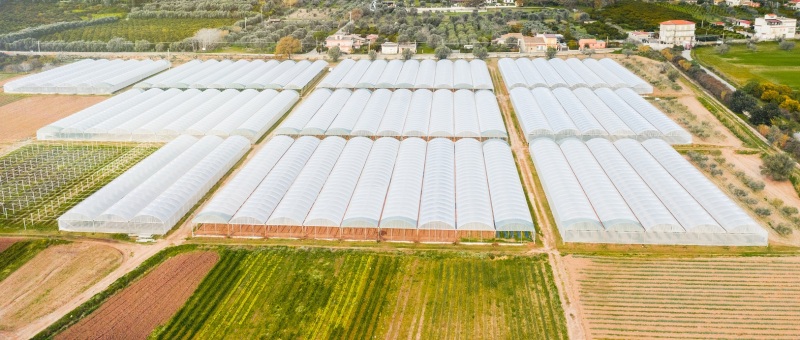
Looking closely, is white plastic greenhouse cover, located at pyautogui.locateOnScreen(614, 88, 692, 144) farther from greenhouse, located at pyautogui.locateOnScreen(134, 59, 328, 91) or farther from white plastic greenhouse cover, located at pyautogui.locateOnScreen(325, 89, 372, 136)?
greenhouse, located at pyautogui.locateOnScreen(134, 59, 328, 91)

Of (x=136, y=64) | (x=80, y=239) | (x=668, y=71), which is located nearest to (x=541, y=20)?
(x=668, y=71)

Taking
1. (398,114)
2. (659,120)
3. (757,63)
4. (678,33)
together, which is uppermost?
(678,33)

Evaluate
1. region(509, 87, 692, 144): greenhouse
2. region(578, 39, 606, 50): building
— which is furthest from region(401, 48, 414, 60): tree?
region(578, 39, 606, 50): building

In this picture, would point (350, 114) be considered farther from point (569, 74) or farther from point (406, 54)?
point (406, 54)

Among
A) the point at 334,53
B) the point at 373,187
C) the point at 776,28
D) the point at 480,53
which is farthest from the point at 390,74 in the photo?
the point at 776,28

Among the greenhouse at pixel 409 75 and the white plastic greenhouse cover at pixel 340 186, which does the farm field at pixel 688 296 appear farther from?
the greenhouse at pixel 409 75

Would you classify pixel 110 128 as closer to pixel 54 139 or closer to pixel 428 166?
pixel 54 139
